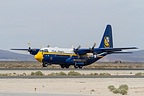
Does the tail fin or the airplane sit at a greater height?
the tail fin

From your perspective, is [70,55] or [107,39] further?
[107,39]

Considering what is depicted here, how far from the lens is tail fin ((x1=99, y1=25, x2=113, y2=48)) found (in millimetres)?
87062

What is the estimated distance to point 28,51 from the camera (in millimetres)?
87500

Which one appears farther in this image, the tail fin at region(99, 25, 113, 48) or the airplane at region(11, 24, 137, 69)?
the tail fin at region(99, 25, 113, 48)

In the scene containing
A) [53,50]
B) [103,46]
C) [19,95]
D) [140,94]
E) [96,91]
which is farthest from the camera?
[103,46]

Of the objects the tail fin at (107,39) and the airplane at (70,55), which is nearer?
the airplane at (70,55)

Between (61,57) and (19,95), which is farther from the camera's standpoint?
(61,57)

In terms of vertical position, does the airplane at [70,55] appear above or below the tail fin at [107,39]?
below

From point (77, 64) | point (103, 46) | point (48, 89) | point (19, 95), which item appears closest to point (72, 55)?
point (77, 64)

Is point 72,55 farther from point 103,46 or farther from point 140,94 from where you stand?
point 140,94

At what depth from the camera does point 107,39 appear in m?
88.0

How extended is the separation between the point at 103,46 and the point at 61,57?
11680 mm

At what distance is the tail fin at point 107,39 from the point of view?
8706cm

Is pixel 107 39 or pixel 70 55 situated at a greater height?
pixel 107 39
